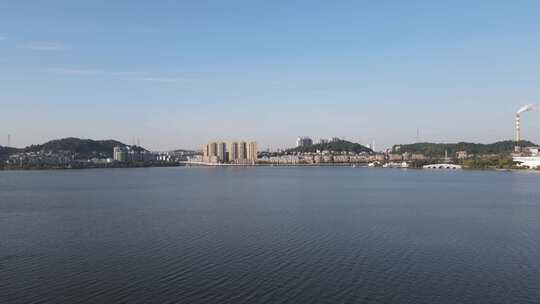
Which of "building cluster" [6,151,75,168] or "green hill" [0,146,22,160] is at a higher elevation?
"green hill" [0,146,22,160]

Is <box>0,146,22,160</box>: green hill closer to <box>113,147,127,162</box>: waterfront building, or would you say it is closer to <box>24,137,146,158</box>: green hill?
<box>24,137,146,158</box>: green hill

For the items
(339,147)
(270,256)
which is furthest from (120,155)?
(270,256)

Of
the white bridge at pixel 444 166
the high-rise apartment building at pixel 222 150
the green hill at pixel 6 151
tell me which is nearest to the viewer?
the white bridge at pixel 444 166

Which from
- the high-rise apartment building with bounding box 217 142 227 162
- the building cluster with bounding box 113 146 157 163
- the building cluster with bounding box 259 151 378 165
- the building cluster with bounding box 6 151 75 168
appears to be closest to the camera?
the building cluster with bounding box 6 151 75 168

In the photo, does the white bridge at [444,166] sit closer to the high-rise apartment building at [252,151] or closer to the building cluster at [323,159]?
the building cluster at [323,159]

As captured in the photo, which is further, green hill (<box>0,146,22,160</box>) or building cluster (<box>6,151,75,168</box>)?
green hill (<box>0,146,22,160</box>)

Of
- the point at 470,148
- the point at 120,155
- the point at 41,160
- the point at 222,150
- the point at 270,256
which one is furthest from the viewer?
the point at 222,150

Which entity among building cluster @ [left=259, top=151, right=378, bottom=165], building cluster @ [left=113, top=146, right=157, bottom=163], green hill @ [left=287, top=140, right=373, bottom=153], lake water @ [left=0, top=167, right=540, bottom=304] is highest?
green hill @ [left=287, top=140, right=373, bottom=153]

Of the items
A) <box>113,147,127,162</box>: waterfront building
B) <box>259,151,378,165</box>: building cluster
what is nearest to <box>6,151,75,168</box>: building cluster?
<box>113,147,127,162</box>: waterfront building

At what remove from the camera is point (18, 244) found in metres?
9.85

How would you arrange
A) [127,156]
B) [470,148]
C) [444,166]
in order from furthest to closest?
1. [127,156]
2. [470,148]
3. [444,166]

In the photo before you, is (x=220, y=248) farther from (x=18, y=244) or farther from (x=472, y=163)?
(x=472, y=163)

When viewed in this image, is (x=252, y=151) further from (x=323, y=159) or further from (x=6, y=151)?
(x=6, y=151)

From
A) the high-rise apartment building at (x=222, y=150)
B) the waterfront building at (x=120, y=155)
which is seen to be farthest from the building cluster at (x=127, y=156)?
the high-rise apartment building at (x=222, y=150)
